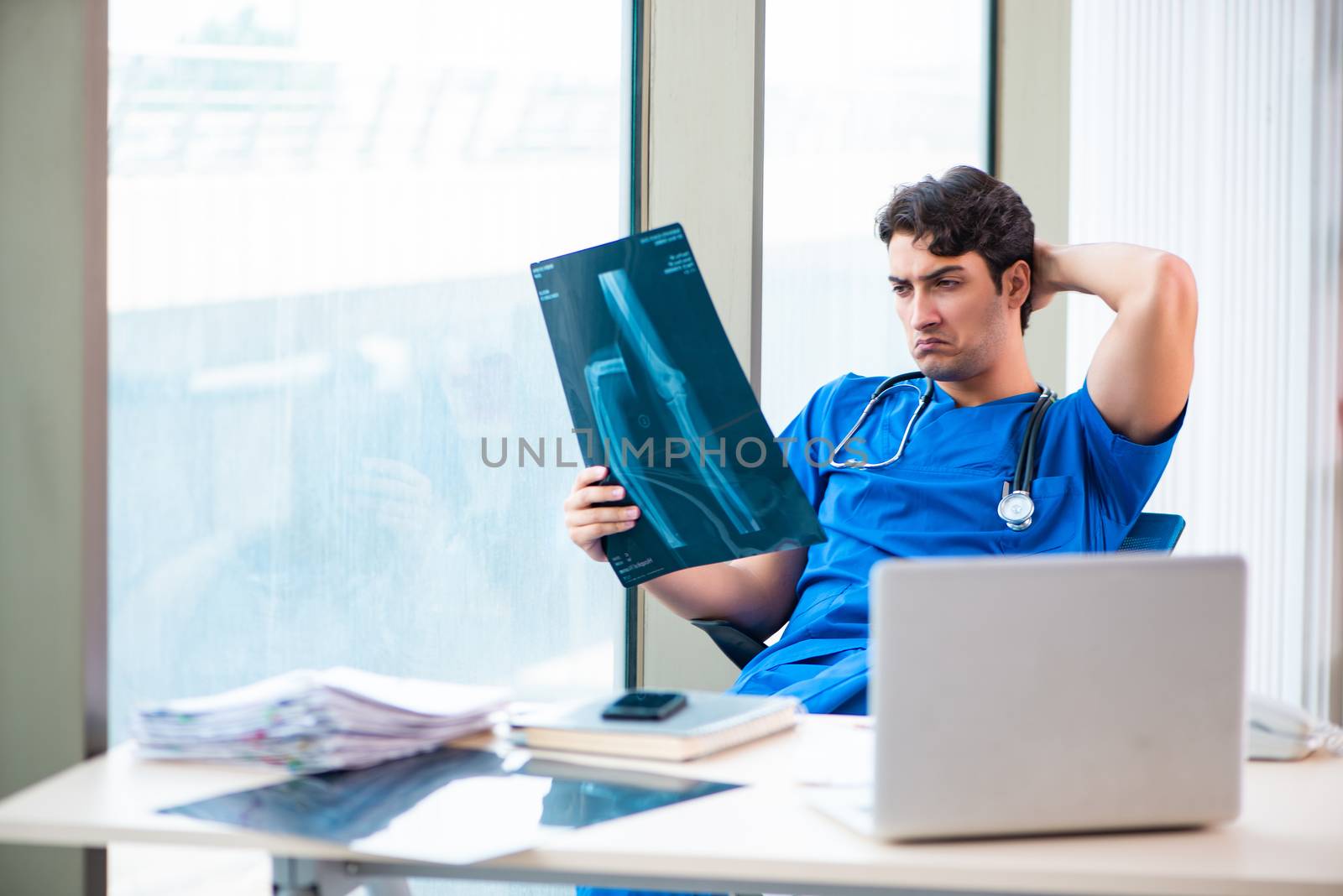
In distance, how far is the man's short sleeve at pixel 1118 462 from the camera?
1.78m

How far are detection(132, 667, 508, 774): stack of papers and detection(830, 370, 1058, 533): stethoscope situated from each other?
939 mm

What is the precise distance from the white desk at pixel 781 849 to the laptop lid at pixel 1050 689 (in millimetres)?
27

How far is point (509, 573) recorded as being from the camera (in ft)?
7.16

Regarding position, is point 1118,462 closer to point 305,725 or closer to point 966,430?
point 966,430

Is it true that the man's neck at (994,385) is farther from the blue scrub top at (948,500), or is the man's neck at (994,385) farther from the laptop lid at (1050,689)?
the laptop lid at (1050,689)

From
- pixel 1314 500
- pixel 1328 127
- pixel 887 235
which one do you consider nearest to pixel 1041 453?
pixel 887 235

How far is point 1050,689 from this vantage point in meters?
0.80

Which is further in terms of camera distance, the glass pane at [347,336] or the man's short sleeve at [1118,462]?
the man's short sleeve at [1118,462]

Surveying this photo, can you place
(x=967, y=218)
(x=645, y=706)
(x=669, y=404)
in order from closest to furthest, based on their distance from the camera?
1. (x=645, y=706)
2. (x=669, y=404)
3. (x=967, y=218)

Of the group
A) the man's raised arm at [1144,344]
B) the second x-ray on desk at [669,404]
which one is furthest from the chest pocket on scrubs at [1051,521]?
the second x-ray on desk at [669,404]

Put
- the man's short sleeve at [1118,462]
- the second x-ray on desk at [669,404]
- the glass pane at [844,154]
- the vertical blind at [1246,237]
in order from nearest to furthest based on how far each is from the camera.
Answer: the second x-ray on desk at [669,404]
the man's short sleeve at [1118,462]
the glass pane at [844,154]
the vertical blind at [1246,237]

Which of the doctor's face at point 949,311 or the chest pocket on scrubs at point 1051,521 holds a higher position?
the doctor's face at point 949,311


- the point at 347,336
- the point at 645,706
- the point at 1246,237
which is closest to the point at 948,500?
the point at 645,706

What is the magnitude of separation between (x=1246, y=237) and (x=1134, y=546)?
1499mm
